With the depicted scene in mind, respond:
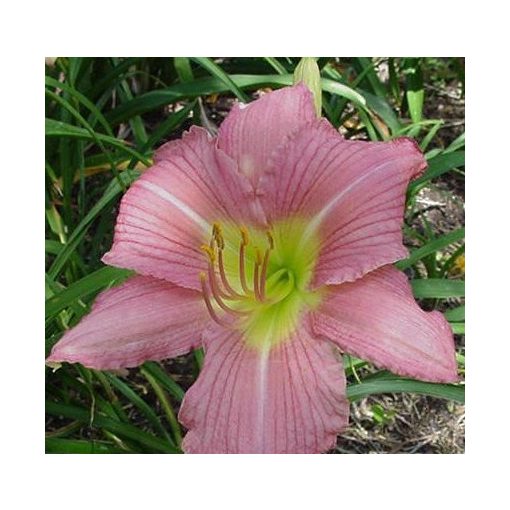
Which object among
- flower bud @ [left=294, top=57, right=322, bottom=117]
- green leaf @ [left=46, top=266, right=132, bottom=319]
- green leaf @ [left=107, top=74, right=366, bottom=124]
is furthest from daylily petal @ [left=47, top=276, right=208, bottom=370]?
green leaf @ [left=107, top=74, right=366, bottom=124]

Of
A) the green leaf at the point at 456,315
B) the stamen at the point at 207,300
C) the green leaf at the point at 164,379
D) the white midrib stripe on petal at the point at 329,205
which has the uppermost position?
the white midrib stripe on petal at the point at 329,205

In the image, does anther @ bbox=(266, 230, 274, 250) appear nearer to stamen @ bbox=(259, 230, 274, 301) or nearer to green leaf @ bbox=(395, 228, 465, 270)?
stamen @ bbox=(259, 230, 274, 301)

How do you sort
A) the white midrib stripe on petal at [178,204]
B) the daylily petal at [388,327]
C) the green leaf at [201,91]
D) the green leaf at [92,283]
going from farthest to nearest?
the green leaf at [201,91]
the green leaf at [92,283]
the white midrib stripe on petal at [178,204]
the daylily petal at [388,327]

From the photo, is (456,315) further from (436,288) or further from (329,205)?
(329,205)

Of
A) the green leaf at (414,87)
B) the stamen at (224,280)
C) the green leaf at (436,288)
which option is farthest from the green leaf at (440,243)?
the stamen at (224,280)

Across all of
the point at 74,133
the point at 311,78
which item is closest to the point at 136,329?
the point at 311,78

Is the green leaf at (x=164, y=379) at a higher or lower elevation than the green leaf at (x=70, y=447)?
higher

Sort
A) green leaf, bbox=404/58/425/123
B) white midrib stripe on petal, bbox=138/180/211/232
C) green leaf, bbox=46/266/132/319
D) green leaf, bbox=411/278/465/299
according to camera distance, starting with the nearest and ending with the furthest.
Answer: white midrib stripe on petal, bbox=138/180/211/232 → green leaf, bbox=46/266/132/319 → green leaf, bbox=411/278/465/299 → green leaf, bbox=404/58/425/123

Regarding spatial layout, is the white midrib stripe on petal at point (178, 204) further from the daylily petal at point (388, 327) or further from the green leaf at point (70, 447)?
the green leaf at point (70, 447)
